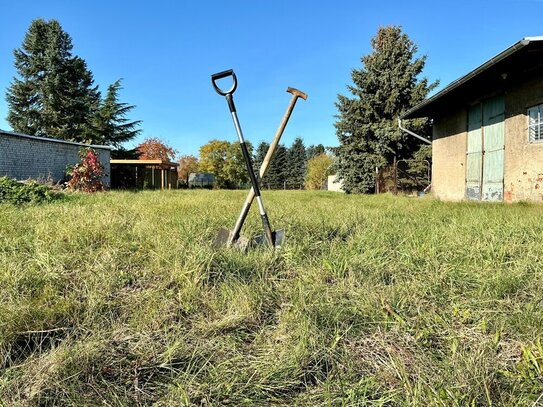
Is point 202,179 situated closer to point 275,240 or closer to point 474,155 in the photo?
point 474,155

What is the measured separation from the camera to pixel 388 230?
4.04 m

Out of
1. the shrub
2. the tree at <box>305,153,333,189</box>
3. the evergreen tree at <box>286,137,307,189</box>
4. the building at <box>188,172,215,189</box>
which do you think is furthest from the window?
the evergreen tree at <box>286,137,307,189</box>

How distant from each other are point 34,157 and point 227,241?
15663 millimetres

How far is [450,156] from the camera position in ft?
38.9

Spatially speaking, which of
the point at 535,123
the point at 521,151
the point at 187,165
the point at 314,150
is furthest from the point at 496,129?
the point at 314,150

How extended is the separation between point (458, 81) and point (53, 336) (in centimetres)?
979

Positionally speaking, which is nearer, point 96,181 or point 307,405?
point 307,405

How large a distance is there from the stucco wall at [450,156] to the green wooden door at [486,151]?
12.7 inches

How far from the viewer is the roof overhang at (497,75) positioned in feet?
22.5

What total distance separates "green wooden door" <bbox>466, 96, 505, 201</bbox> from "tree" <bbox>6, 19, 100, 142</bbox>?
2692 centimetres

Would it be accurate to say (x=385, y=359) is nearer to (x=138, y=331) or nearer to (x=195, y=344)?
(x=195, y=344)

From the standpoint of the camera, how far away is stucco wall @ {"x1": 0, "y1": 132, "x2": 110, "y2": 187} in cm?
1416

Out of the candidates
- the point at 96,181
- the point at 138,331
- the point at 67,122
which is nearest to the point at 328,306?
the point at 138,331

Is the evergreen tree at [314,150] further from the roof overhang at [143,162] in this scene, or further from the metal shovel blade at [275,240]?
the metal shovel blade at [275,240]
